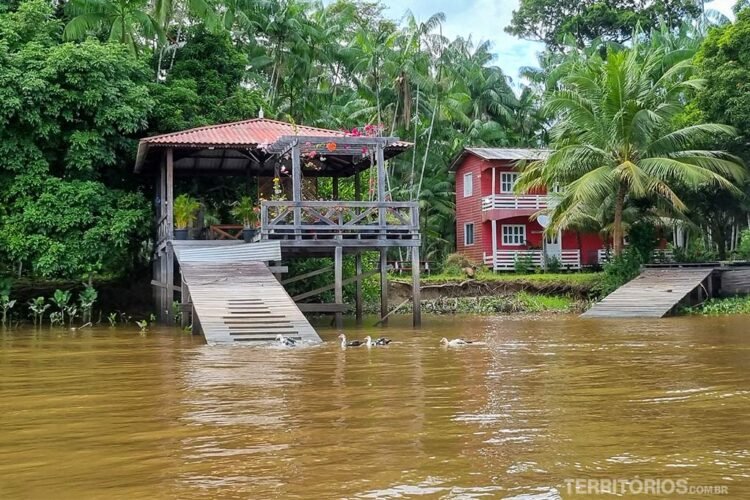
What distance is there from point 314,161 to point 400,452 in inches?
630

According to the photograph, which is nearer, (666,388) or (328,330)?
(666,388)

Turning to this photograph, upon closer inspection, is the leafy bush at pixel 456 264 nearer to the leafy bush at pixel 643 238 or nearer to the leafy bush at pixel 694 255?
the leafy bush at pixel 643 238

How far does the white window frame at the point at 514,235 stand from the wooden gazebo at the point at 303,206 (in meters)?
13.0

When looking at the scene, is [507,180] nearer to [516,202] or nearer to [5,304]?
[516,202]

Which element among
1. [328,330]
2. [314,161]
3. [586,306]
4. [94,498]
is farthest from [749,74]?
[94,498]

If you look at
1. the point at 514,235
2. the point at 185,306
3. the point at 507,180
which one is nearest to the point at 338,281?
the point at 185,306

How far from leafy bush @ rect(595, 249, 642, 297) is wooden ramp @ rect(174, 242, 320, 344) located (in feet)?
41.2

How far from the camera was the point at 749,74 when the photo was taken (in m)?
23.3

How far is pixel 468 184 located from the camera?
34625 millimetres

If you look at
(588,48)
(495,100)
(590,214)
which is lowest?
(590,214)

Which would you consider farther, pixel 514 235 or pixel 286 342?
pixel 514 235

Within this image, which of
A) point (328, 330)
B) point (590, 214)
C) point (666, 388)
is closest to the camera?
point (666, 388)

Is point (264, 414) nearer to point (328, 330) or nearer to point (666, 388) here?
point (666, 388)

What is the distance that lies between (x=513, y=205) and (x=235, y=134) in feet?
52.0
